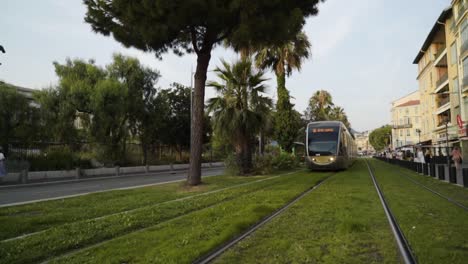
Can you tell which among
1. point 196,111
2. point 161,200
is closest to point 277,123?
point 196,111

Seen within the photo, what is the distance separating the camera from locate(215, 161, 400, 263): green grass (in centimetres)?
514

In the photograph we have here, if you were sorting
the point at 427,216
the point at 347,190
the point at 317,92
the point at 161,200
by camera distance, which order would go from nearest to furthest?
the point at 427,216 < the point at 161,200 < the point at 347,190 < the point at 317,92

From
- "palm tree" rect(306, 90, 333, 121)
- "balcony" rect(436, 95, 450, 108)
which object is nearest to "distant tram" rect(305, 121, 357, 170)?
"balcony" rect(436, 95, 450, 108)

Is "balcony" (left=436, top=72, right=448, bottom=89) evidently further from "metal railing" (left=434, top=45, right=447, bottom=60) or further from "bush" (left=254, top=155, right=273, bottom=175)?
"bush" (left=254, top=155, right=273, bottom=175)

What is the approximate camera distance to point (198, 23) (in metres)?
15.0

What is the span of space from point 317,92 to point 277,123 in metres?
37.3

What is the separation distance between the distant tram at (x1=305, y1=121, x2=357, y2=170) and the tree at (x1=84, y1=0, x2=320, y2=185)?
414 inches

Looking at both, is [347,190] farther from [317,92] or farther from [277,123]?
[317,92]

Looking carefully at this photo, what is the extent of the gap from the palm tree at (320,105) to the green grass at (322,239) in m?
57.0

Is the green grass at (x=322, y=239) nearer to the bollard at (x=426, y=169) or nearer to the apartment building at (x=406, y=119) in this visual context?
the bollard at (x=426, y=169)

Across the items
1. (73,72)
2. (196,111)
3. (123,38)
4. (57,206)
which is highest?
(73,72)

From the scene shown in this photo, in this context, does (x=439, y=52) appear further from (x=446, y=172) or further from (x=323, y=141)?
(x=446, y=172)

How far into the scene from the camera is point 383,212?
8.61 m

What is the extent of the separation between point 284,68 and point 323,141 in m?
9.36
